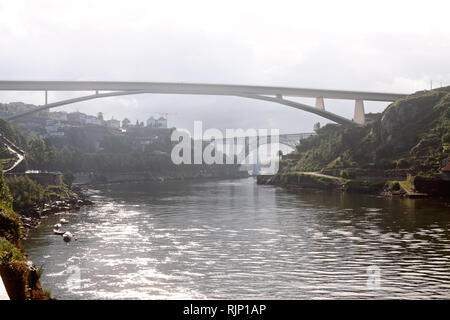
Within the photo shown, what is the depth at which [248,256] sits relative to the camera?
28078 millimetres

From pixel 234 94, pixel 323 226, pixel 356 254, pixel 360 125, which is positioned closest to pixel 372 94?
pixel 360 125

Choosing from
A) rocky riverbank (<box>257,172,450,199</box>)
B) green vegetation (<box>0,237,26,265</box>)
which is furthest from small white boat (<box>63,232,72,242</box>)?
rocky riverbank (<box>257,172,450,199</box>)

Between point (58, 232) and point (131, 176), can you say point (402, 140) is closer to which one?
point (58, 232)

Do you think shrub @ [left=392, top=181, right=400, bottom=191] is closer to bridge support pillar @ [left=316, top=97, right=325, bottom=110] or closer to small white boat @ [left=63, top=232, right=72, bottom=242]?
bridge support pillar @ [left=316, top=97, right=325, bottom=110]

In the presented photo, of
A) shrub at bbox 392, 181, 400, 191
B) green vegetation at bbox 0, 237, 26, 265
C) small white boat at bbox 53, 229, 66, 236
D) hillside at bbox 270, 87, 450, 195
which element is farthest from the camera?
hillside at bbox 270, 87, 450, 195

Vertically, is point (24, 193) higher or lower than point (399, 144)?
lower

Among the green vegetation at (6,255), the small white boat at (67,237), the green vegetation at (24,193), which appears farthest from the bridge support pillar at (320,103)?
the green vegetation at (6,255)

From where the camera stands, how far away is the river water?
2080 cm

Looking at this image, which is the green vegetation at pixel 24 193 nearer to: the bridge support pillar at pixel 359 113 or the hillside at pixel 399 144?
the hillside at pixel 399 144

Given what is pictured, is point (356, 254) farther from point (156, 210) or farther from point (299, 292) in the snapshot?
point (156, 210)

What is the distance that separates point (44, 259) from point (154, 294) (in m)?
10.7

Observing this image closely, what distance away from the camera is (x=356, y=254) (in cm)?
2828

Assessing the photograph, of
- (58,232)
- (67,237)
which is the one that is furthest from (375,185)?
(67,237)

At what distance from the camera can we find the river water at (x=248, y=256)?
68.2 feet
